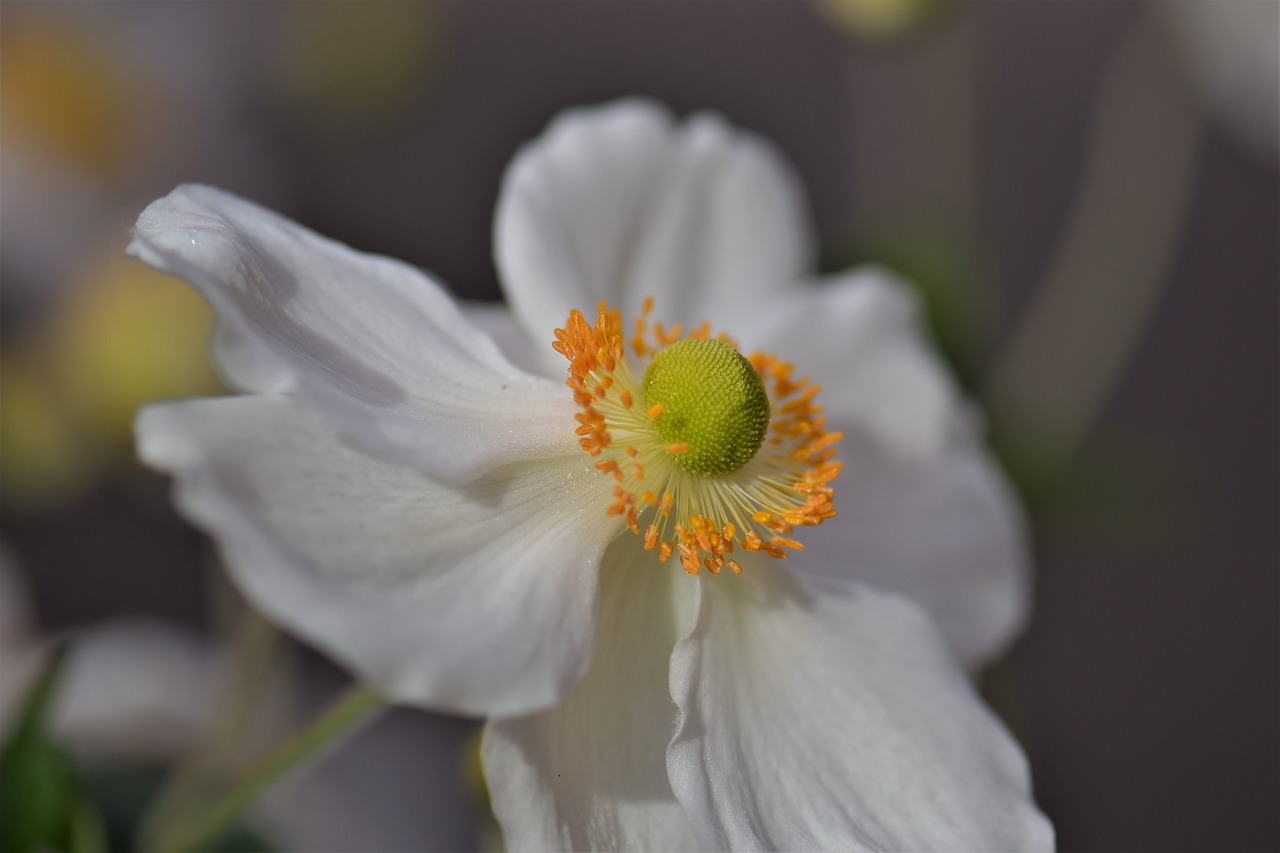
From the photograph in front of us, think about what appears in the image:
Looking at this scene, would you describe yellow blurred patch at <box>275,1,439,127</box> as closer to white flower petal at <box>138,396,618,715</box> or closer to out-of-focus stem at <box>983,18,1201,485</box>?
out-of-focus stem at <box>983,18,1201,485</box>

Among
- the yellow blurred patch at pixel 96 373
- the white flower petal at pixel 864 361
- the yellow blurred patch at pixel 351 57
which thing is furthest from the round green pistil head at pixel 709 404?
the yellow blurred patch at pixel 351 57

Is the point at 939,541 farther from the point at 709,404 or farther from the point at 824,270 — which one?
the point at 824,270

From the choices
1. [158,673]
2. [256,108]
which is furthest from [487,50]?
[158,673]

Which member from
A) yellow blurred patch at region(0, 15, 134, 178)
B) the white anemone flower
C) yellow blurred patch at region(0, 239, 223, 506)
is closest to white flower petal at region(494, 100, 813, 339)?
the white anemone flower

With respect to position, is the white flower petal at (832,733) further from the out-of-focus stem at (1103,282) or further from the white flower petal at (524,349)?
the out-of-focus stem at (1103,282)

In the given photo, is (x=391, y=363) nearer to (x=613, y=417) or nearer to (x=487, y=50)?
(x=613, y=417)

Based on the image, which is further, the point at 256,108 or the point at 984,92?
the point at 256,108
